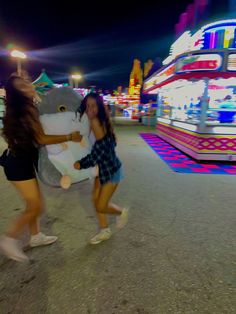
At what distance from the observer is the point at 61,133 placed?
7.55ft

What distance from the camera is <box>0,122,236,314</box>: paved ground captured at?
6.15 feet

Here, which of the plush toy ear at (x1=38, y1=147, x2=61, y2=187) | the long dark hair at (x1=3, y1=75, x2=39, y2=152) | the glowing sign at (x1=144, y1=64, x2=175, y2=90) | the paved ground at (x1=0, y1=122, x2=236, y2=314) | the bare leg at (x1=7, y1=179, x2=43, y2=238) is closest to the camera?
the paved ground at (x1=0, y1=122, x2=236, y2=314)

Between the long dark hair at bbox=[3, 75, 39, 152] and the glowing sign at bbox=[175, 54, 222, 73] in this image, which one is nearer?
the long dark hair at bbox=[3, 75, 39, 152]

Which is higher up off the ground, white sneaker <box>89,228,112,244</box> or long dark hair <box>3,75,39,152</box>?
long dark hair <box>3,75,39,152</box>

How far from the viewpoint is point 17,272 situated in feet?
7.14

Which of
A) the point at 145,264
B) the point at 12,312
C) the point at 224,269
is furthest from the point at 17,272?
the point at 224,269

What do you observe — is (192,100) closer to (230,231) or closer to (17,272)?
(230,231)

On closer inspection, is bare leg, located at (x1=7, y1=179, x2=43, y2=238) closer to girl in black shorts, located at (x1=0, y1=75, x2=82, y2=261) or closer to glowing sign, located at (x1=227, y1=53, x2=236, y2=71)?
girl in black shorts, located at (x1=0, y1=75, x2=82, y2=261)

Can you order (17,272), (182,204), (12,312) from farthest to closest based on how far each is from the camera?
(182,204)
(17,272)
(12,312)

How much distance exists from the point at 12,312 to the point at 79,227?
52.5 inches

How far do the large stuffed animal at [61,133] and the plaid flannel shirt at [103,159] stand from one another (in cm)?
8

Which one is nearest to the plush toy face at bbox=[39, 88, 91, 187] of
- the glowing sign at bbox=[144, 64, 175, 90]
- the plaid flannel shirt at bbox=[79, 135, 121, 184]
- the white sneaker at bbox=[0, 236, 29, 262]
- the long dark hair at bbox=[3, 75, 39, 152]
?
the plaid flannel shirt at bbox=[79, 135, 121, 184]

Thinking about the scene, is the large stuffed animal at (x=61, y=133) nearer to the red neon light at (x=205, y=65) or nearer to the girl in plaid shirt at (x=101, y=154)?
the girl in plaid shirt at (x=101, y=154)

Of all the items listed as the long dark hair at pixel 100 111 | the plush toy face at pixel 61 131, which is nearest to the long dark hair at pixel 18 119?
the plush toy face at pixel 61 131
